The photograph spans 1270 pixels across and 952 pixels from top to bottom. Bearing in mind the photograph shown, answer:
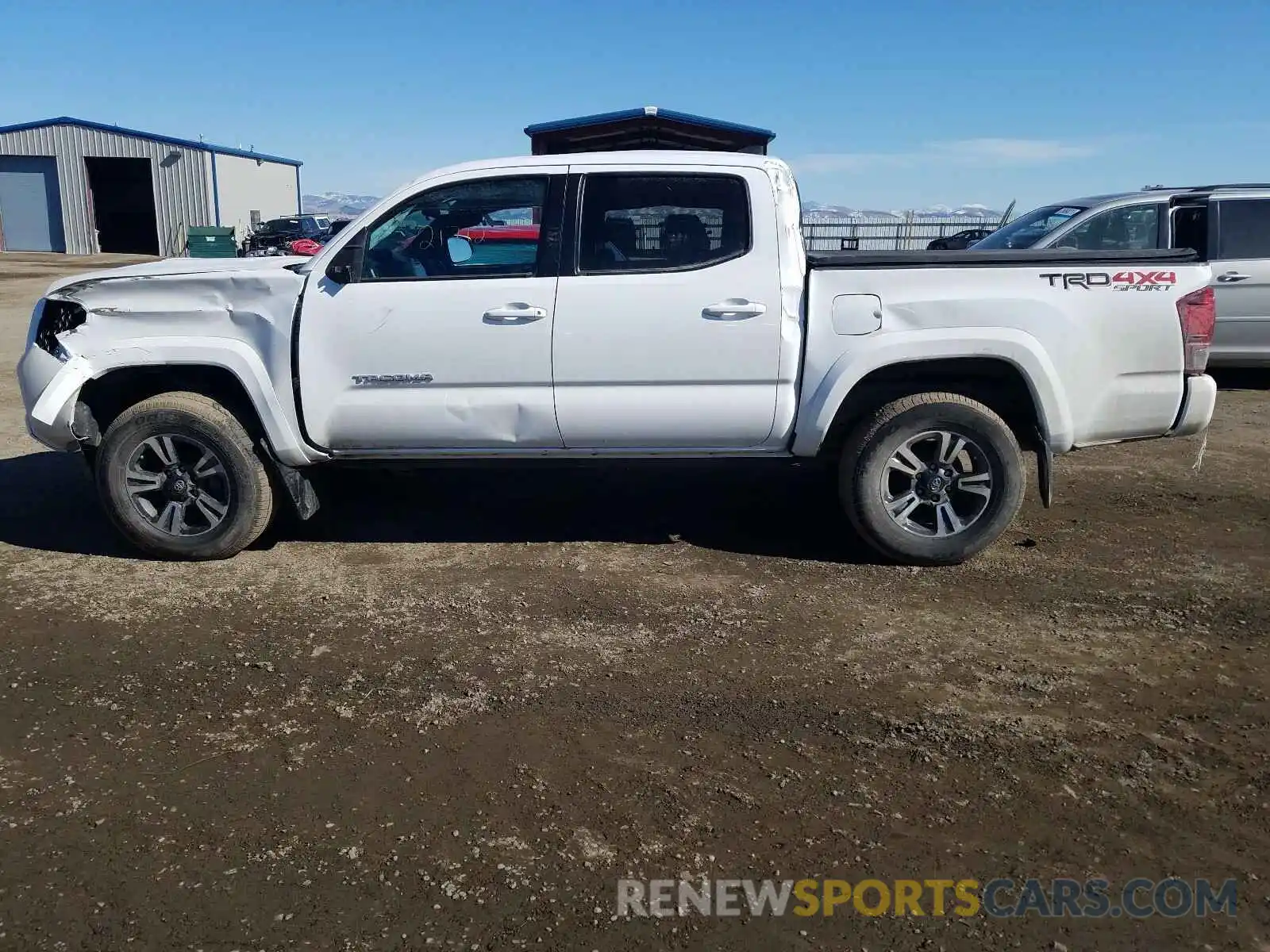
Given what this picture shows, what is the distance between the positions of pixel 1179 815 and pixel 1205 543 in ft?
9.61

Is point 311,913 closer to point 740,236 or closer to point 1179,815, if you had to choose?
point 1179,815

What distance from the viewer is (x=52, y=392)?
511 centimetres

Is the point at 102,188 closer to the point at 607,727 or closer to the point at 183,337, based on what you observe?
the point at 183,337

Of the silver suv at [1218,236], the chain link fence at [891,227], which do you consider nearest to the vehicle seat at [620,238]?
the silver suv at [1218,236]

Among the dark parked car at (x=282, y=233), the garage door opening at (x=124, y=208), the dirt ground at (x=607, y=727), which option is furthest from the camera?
the garage door opening at (x=124, y=208)

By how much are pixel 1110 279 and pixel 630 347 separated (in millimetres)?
2250

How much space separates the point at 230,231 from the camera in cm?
3183

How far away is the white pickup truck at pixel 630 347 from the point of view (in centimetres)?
496

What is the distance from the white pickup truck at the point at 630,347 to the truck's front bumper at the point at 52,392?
0.04 ft

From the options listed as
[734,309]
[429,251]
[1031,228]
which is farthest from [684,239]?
[1031,228]

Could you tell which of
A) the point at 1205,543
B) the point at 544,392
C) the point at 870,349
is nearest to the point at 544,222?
the point at 544,392

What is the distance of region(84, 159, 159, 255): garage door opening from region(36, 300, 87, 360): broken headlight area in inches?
1472

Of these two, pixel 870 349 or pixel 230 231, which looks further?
pixel 230 231

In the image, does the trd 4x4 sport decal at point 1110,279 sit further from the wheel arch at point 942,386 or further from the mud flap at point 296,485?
the mud flap at point 296,485
